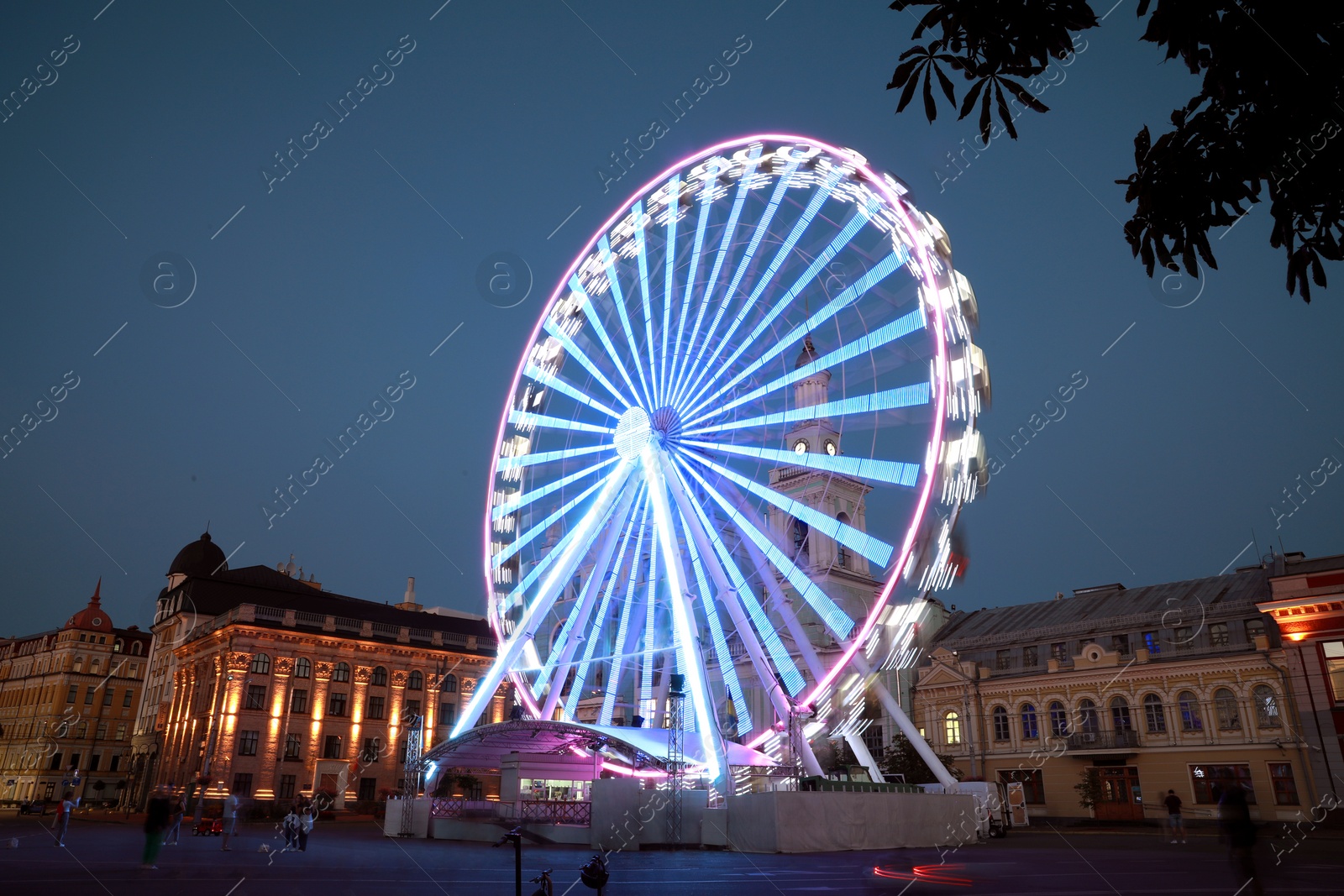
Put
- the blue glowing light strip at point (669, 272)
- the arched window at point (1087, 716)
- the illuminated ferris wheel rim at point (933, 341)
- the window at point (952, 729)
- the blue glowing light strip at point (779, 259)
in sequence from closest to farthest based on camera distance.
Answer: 1. the illuminated ferris wheel rim at point (933, 341)
2. the blue glowing light strip at point (779, 259)
3. the blue glowing light strip at point (669, 272)
4. the arched window at point (1087, 716)
5. the window at point (952, 729)

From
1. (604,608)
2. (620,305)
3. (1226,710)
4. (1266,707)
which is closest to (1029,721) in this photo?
(1226,710)

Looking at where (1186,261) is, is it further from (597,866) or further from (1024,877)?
(1024,877)

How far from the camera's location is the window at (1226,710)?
41.0 meters

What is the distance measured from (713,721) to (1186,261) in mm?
19915

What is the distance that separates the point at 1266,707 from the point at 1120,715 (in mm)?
6533

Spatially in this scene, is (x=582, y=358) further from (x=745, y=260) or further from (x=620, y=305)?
(x=745, y=260)

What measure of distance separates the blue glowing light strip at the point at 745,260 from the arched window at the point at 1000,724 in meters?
32.5

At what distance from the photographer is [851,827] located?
23.4 m

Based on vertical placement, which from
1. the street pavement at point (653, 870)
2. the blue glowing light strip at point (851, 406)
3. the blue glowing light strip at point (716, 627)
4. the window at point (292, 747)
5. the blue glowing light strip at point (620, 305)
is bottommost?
the street pavement at point (653, 870)

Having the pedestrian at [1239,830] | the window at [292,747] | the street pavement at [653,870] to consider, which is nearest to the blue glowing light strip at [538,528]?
the street pavement at [653,870]

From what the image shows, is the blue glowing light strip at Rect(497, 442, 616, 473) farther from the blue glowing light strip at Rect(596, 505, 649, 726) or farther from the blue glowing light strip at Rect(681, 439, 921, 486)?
the blue glowing light strip at Rect(681, 439, 921, 486)

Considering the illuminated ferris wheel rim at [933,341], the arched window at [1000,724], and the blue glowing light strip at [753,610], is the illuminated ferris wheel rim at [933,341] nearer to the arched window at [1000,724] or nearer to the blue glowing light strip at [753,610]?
the blue glowing light strip at [753,610]

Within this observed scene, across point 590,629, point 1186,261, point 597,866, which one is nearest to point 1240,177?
point 1186,261

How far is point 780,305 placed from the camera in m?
25.6
